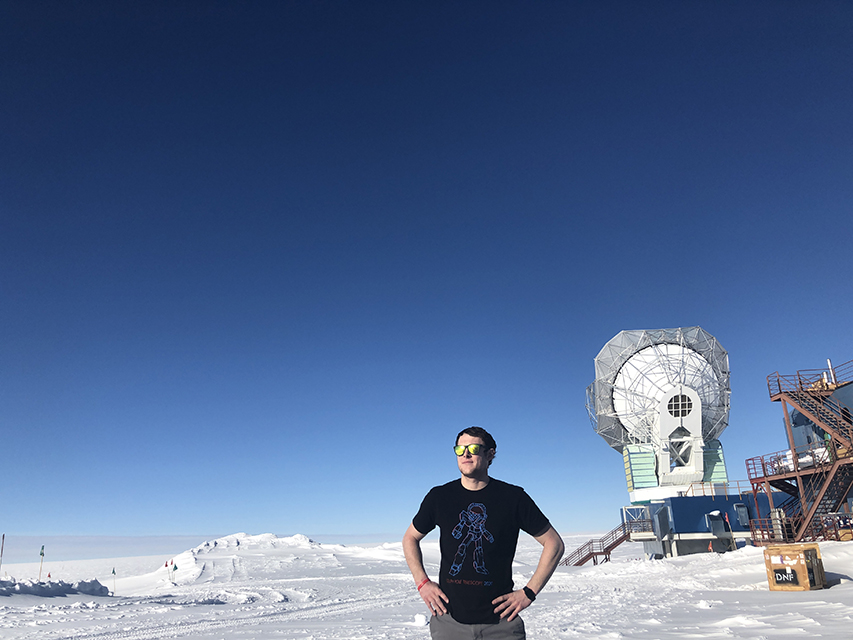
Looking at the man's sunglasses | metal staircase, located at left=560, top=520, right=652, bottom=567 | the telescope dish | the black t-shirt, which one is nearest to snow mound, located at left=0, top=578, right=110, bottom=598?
the black t-shirt

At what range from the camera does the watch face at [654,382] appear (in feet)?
107

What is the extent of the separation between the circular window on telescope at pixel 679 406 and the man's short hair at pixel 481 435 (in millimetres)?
31156

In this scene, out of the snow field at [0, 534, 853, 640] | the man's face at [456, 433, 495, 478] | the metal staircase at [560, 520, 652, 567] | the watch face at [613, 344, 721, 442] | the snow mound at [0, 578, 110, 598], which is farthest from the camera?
the watch face at [613, 344, 721, 442]

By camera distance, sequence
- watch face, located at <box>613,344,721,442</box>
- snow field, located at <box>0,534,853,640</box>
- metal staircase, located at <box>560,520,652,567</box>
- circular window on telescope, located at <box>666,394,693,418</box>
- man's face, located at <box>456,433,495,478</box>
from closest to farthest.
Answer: man's face, located at <box>456,433,495,478</box> < snow field, located at <box>0,534,853,640</box> < metal staircase, located at <box>560,520,652,567</box> < circular window on telescope, located at <box>666,394,693,418</box> < watch face, located at <box>613,344,721,442</box>

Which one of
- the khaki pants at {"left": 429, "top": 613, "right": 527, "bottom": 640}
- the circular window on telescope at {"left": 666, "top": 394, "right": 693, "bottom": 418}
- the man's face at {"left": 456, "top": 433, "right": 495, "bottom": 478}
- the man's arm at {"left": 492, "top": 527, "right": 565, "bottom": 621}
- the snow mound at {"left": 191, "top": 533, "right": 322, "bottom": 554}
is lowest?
the snow mound at {"left": 191, "top": 533, "right": 322, "bottom": 554}

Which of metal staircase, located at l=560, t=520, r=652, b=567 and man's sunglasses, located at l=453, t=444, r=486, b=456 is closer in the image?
man's sunglasses, located at l=453, t=444, r=486, b=456

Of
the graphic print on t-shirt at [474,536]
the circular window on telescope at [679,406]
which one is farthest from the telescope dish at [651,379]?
the graphic print on t-shirt at [474,536]

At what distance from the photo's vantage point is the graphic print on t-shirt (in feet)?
11.5

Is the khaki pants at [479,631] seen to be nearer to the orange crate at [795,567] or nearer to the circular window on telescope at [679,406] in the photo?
the orange crate at [795,567]

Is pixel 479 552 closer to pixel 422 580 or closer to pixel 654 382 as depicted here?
pixel 422 580

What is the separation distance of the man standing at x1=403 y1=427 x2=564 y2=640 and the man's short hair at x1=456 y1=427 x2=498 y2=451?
0.03 metres

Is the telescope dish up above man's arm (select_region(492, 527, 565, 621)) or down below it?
above

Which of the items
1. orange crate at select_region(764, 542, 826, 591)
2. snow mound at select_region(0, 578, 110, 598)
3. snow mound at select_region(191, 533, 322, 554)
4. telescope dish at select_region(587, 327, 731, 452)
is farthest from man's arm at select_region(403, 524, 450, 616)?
snow mound at select_region(191, 533, 322, 554)

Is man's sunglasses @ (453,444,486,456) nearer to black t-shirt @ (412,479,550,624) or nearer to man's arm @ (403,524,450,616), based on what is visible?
black t-shirt @ (412,479,550,624)
